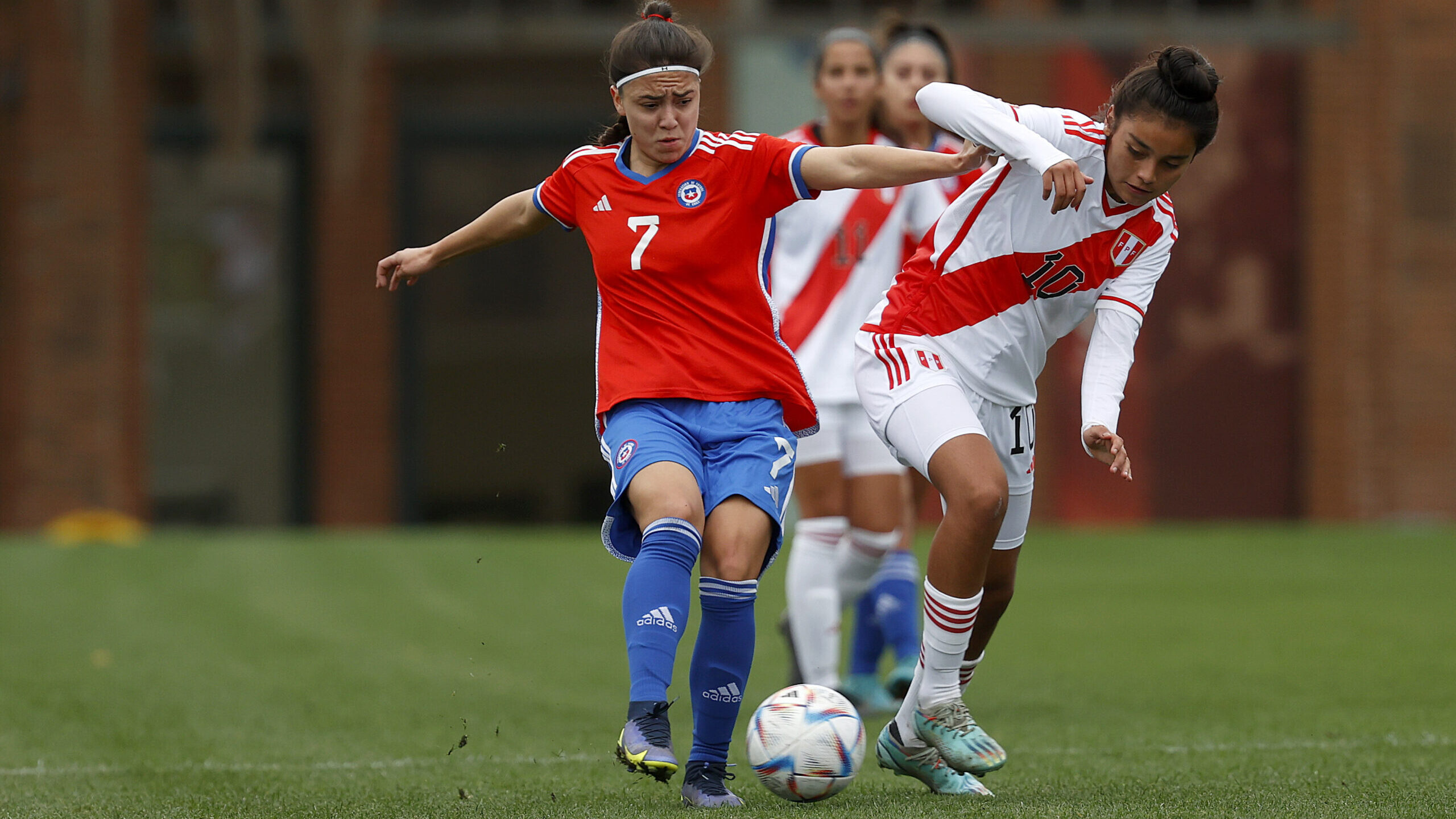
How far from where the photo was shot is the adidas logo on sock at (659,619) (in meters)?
4.21

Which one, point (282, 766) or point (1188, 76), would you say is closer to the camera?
point (1188, 76)

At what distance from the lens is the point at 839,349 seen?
257 inches

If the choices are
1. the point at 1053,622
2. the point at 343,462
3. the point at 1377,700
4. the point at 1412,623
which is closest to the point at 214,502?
the point at 343,462

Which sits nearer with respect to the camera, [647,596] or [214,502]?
[647,596]

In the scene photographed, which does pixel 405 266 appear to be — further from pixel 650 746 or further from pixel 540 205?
pixel 650 746

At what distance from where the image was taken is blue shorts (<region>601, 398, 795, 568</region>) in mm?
4359

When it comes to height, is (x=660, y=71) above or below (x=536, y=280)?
above

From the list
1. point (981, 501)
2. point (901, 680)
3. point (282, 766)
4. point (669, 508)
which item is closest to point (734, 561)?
point (669, 508)

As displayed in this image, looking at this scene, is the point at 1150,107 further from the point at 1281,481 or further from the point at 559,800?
the point at 1281,481

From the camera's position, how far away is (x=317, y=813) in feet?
14.1

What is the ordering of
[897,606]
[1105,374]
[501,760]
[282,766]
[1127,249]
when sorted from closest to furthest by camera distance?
1. [1105,374]
2. [1127,249]
3. [282,766]
4. [501,760]
5. [897,606]

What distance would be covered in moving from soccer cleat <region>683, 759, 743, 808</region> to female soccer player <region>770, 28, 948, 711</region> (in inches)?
72.3

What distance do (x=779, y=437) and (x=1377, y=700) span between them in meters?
3.12

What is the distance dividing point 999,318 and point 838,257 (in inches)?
75.1
